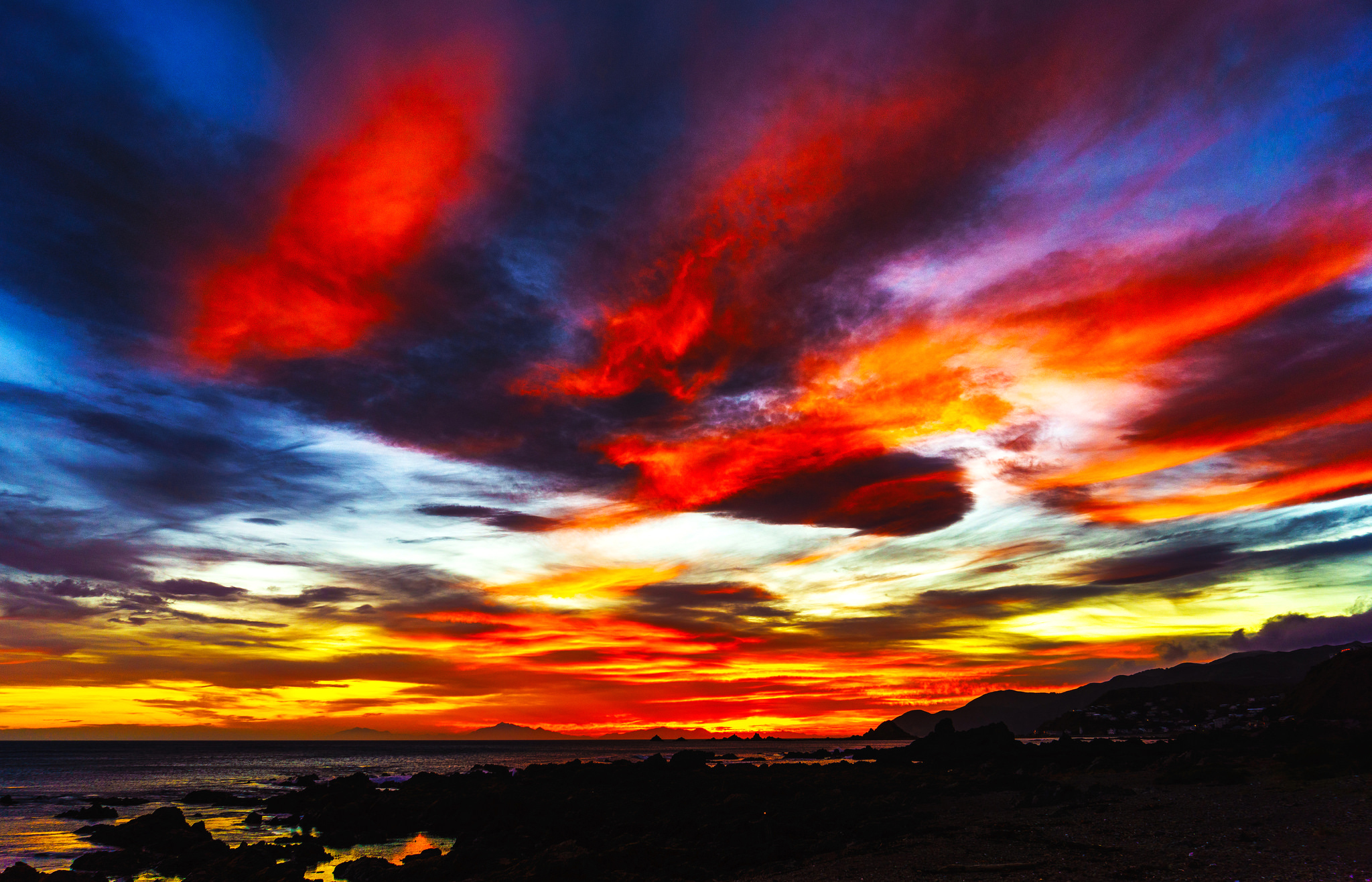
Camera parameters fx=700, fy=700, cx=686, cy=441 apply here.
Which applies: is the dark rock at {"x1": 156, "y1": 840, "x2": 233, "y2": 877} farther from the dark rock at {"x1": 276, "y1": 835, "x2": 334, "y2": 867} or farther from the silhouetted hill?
the silhouetted hill

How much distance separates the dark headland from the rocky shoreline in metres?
0.15

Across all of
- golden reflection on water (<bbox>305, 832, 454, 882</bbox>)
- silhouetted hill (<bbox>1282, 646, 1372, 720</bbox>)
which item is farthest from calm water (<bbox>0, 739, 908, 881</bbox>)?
silhouetted hill (<bbox>1282, 646, 1372, 720</bbox>)

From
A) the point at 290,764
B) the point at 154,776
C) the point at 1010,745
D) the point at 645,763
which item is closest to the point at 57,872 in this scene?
the point at 645,763

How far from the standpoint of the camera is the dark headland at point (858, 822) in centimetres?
Result: 2212

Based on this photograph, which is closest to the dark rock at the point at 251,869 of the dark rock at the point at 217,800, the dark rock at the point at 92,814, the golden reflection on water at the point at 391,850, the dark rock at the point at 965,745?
the golden reflection on water at the point at 391,850

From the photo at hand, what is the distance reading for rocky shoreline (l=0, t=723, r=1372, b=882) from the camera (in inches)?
972

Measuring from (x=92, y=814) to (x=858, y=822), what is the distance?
62034 millimetres

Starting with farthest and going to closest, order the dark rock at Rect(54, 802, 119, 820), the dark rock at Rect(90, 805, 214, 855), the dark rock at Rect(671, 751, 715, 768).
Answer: the dark rock at Rect(671, 751, 715, 768)
the dark rock at Rect(54, 802, 119, 820)
the dark rock at Rect(90, 805, 214, 855)

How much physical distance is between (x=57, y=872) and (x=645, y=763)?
4640 centimetres

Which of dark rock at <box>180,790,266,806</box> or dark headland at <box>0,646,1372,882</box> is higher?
dark headland at <box>0,646,1372,882</box>

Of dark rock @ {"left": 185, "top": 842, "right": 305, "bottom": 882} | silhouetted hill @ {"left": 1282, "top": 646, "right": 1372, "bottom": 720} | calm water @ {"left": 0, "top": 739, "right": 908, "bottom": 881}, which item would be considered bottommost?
calm water @ {"left": 0, "top": 739, "right": 908, "bottom": 881}

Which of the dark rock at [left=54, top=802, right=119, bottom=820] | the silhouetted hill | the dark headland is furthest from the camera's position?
the silhouetted hill

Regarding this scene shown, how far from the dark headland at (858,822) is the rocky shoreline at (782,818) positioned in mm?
152

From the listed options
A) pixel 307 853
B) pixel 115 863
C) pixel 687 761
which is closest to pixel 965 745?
pixel 687 761
